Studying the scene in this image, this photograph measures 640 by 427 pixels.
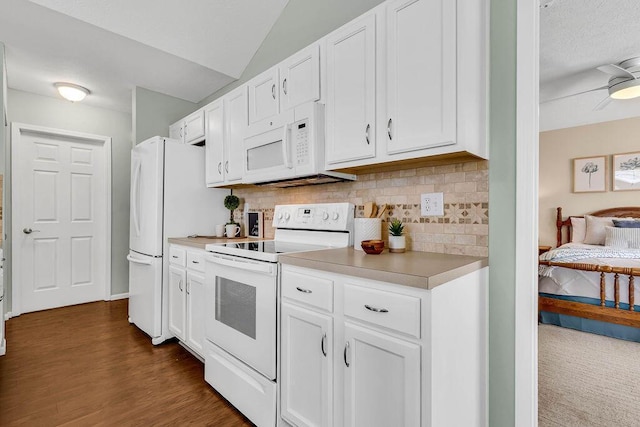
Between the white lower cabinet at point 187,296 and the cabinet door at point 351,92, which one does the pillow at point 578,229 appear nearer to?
the cabinet door at point 351,92

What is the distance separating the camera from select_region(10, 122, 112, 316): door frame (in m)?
3.59

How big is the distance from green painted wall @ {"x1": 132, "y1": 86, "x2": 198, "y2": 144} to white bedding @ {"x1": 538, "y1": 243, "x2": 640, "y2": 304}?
4527 millimetres

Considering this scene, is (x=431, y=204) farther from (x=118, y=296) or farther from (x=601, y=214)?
(x=601, y=214)

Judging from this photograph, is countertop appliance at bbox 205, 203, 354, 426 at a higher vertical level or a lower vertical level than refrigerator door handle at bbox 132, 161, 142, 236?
lower

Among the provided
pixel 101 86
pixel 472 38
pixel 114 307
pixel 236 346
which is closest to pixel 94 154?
pixel 101 86

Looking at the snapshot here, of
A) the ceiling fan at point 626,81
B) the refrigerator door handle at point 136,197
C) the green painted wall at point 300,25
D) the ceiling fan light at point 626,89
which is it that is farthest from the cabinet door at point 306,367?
the ceiling fan light at point 626,89

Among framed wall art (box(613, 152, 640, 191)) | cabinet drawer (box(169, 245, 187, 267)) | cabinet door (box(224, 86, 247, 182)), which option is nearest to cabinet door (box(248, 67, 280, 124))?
cabinet door (box(224, 86, 247, 182))

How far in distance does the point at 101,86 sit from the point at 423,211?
374cm

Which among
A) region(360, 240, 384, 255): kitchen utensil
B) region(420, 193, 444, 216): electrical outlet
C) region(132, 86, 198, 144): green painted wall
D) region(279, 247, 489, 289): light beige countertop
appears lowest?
region(279, 247, 489, 289): light beige countertop

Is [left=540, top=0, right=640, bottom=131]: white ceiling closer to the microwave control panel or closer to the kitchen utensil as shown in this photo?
the microwave control panel

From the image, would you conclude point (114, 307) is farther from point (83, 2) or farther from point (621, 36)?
point (621, 36)

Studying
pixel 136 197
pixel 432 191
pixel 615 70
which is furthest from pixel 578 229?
pixel 136 197

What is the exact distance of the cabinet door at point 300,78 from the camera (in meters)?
2.01

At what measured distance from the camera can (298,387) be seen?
156 cm
